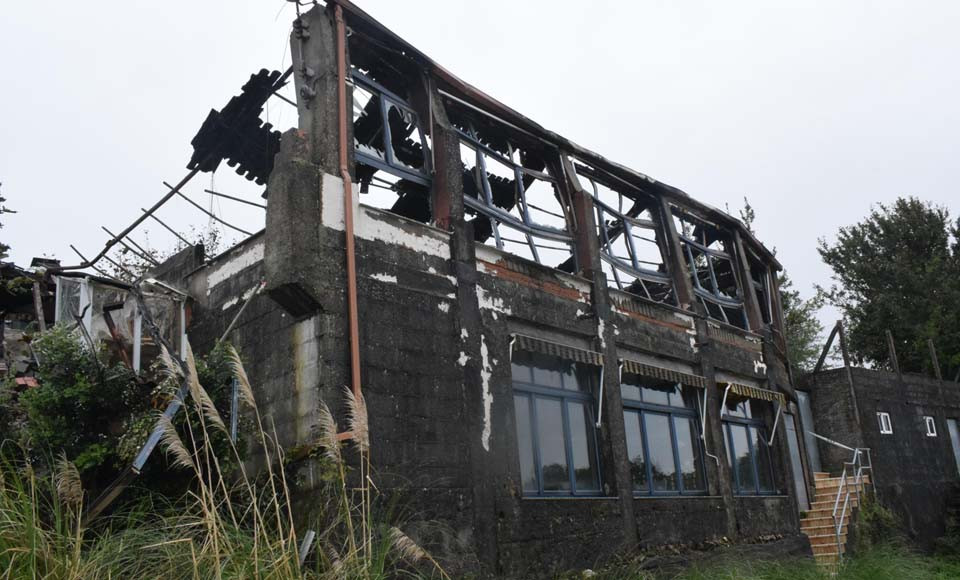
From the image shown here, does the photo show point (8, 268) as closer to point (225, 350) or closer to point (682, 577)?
point (225, 350)

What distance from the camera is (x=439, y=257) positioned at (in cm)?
1015

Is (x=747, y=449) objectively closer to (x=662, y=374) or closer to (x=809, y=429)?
(x=662, y=374)

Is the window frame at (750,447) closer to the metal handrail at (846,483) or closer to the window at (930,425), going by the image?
the metal handrail at (846,483)

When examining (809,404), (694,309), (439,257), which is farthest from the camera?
(809,404)

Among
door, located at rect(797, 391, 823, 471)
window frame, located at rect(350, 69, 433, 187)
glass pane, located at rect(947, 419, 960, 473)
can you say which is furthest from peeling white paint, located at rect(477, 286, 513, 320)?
glass pane, located at rect(947, 419, 960, 473)

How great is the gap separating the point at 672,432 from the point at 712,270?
13.3 feet

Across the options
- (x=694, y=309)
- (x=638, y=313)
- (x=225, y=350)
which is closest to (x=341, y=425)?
(x=225, y=350)

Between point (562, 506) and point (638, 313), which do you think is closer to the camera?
point (562, 506)

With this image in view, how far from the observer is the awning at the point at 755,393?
47.6ft

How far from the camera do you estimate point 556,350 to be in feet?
36.8

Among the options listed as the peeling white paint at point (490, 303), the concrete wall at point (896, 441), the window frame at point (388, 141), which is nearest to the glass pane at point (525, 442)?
the peeling white paint at point (490, 303)

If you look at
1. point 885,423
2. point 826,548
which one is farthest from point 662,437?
point 885,423

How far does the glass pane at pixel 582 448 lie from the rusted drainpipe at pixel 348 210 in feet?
13.0

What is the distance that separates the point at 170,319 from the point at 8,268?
2658 millimetres
